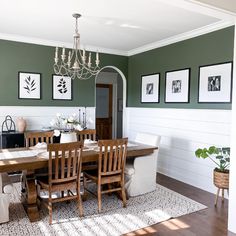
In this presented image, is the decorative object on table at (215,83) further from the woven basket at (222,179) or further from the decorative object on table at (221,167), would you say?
the woven basket at (222,179)

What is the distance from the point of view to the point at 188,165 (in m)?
4.48

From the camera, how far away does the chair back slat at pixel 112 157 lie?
125 inches

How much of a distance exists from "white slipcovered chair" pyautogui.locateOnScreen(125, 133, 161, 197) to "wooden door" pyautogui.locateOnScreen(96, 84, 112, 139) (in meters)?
3.63

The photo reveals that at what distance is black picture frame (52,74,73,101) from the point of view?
5250 mm

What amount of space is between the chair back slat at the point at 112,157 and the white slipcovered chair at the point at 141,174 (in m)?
0.40

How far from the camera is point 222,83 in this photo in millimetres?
3826

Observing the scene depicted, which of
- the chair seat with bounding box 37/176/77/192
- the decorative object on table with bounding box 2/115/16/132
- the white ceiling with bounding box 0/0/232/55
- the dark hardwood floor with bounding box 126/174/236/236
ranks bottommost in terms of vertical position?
the dark hardwood floor with bounding box 126/174/236/236

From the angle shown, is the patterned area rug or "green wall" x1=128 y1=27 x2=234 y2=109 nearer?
the patterned area rug

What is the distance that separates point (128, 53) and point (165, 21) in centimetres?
224

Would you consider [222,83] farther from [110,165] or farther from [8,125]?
[8,125]

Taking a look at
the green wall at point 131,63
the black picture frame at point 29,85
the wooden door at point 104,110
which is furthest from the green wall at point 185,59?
the black picture frame at point 29,85

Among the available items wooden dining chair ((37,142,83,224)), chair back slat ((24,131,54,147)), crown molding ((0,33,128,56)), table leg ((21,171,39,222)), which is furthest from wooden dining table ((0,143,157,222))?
crown molding ((0,33,128,56))

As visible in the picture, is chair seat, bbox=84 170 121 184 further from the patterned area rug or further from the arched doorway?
the arched doorway

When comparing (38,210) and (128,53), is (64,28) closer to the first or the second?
(128,53)
